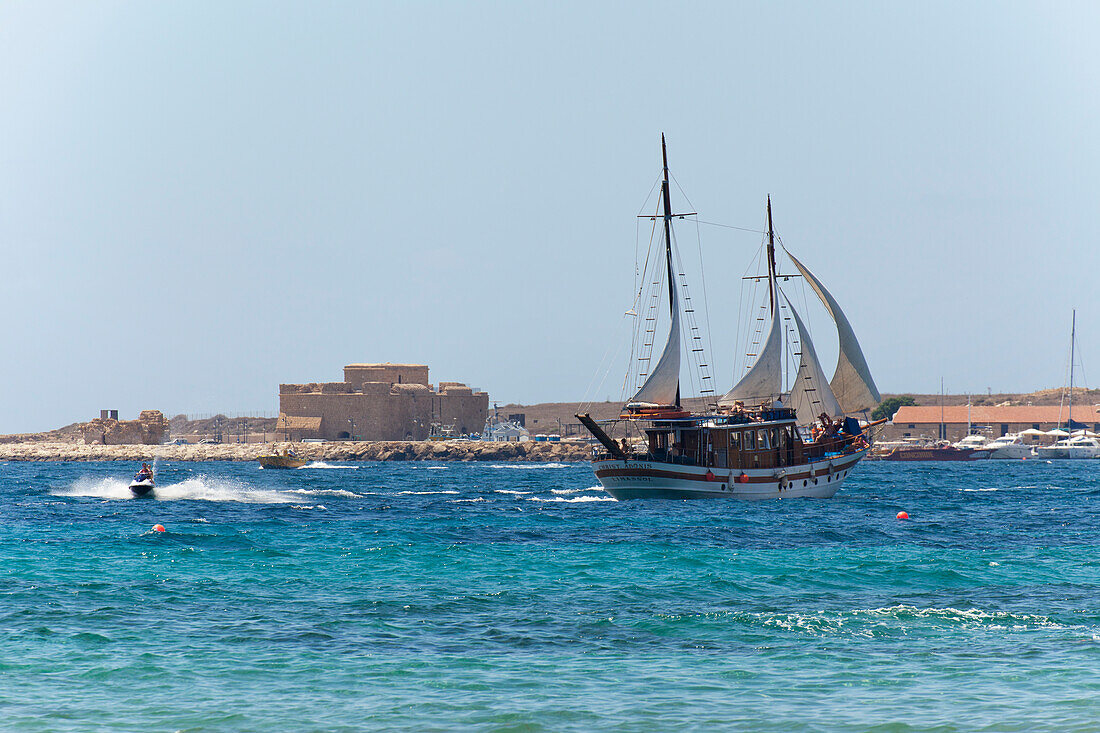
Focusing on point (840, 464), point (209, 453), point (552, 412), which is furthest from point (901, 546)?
point (552, 412)

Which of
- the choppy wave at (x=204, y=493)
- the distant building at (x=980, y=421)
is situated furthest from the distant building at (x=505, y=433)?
the choppy wave at (x=204, y=493)

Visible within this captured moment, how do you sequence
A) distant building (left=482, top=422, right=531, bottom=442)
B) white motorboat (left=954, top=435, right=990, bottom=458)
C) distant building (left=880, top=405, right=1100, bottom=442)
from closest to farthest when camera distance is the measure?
white motorboat (left=954, top=435, right=990, bottom=458) → distant building (left=880, top=405, right=1100, bottom=442) → distant building (left=482, top=422, right=531, bottom=442)

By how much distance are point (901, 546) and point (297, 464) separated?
69.7 metres

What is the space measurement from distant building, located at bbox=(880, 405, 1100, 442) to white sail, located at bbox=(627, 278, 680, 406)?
89169 mm

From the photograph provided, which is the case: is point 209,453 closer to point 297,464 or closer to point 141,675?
point 297,464

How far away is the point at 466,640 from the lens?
15.0 metres

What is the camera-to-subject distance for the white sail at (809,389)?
4962 cm

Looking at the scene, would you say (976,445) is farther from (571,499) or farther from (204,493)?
(204,493)

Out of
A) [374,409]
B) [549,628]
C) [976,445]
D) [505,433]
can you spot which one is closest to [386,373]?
[374,409]

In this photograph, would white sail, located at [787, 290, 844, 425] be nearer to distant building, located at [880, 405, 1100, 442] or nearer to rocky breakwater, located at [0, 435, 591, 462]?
rocky breakwater, located at [0, 435, 591, 462]

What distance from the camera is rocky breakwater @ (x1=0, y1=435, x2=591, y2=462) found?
117938mm

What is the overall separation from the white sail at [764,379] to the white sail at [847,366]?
287cm

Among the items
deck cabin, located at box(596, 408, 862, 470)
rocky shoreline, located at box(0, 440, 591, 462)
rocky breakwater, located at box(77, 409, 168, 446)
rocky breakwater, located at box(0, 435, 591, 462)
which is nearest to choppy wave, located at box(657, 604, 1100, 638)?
deck cabin, located at box(596, 408, 862, 470)

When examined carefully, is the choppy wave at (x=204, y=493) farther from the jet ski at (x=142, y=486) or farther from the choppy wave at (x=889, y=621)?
the choppy wave at (x=889, y=621)
